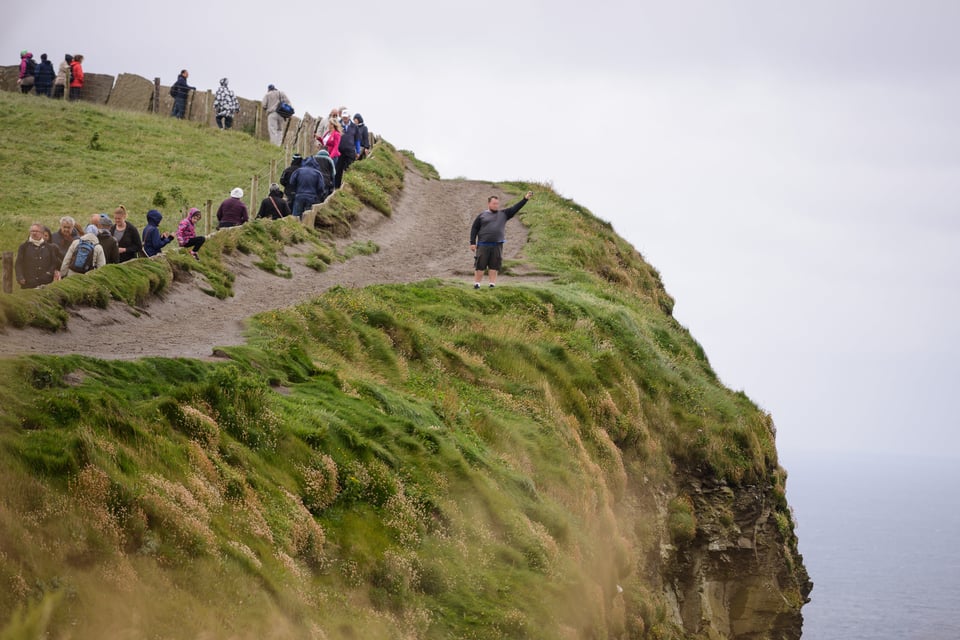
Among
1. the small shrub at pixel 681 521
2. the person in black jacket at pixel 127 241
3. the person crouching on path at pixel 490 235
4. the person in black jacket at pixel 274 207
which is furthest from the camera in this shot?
the person in black jacket at pixel 274 207

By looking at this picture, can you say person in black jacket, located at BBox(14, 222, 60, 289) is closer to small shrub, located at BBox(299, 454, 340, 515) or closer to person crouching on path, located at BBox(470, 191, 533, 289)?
small shrub, located at BBox(299, 454, 340, 515)

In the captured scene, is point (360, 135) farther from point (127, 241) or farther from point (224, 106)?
point (127, 241)

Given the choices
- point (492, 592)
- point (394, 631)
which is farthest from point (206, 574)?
point (492, 592)

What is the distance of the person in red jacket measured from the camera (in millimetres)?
57481

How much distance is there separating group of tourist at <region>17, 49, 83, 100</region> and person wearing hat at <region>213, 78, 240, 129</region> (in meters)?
7.65

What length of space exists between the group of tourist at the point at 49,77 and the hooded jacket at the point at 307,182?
29037 millimetres

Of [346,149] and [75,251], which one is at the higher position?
[346,149]

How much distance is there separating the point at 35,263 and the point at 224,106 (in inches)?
1594

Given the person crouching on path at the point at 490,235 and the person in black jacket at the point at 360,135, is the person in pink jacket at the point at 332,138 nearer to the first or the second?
the person in black jacket at the point at 360,135

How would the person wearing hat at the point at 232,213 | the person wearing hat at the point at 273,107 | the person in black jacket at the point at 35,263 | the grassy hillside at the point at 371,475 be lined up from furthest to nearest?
the person wearing hat at the point at 273,107 → the person wearing hat at the point at 232,213 → the person in black jacket at the point at 35,263 → the grassy hillside at the point at 371,475

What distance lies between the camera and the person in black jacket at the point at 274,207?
3322 centimetres

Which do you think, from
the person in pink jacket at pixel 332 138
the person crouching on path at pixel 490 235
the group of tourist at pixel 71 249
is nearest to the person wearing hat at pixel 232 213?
the group of tourist at pixel 71 249

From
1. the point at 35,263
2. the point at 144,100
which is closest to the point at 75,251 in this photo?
the point at 35,263

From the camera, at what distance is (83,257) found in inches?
780
